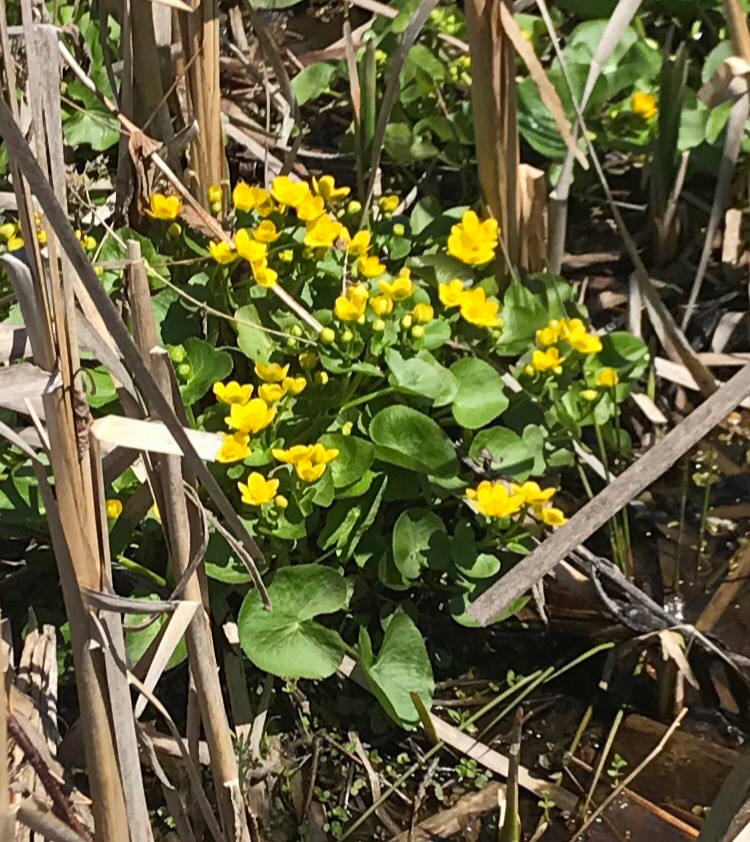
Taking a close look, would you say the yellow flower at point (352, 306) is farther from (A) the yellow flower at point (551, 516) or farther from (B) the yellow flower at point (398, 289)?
(A) the yellow flower at point (551, 516)

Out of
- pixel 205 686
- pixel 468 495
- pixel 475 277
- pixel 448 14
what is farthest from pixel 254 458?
pixel 448 14

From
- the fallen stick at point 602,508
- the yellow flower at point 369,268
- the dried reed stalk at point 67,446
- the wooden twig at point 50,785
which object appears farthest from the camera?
the yellow flower at point 369,268

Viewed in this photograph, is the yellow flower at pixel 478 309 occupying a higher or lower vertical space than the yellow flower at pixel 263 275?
lower

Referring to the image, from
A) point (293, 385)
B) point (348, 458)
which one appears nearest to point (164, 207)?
point (293, 385)

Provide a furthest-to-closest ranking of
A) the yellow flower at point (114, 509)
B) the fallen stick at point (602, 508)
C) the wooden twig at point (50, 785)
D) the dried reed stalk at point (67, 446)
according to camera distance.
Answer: the yellow flower at point (114, 509)
the fallen stick at point (602, 508)
the wooden twig at point (50, 785)
the dried reed stalk at point (67, 446)

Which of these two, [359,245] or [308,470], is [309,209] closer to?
[359,245]

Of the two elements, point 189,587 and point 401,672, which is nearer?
point 189,587

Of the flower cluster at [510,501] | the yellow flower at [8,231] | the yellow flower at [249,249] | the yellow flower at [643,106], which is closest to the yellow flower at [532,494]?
the flower cluster at [510,501]
